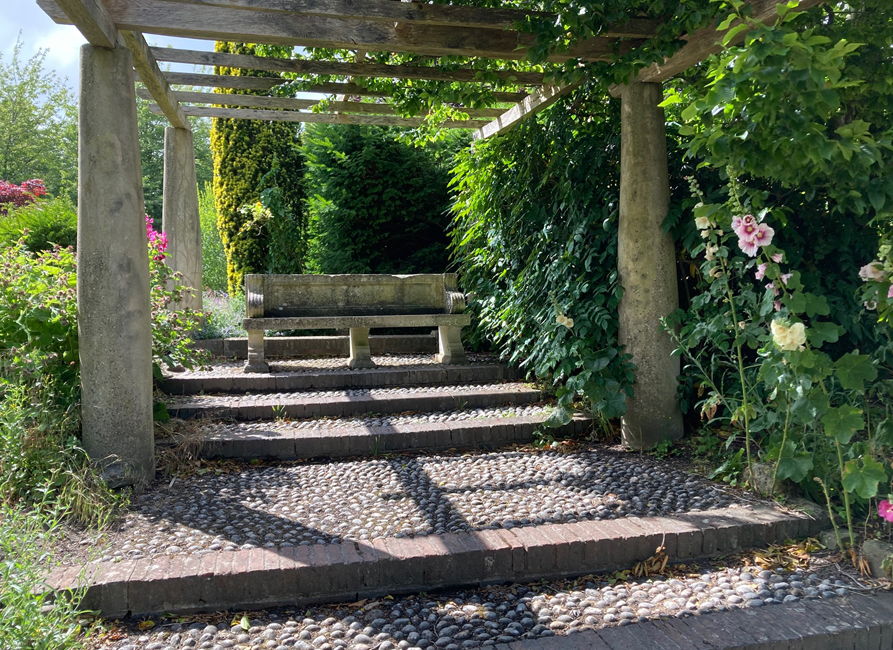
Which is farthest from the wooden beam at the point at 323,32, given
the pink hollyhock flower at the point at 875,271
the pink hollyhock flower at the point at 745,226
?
the pink hollyhock flower at the point at 875,271

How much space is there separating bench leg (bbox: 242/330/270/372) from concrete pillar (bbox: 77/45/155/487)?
2.29m

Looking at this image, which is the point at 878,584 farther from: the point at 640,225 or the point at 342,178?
the point at 342,178

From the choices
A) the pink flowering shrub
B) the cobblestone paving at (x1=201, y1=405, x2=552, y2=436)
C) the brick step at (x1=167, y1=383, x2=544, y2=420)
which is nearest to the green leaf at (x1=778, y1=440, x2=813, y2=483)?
the cobblestone paving at (x1=201, y1=405, x2=552, y2=436)

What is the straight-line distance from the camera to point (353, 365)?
247 inches

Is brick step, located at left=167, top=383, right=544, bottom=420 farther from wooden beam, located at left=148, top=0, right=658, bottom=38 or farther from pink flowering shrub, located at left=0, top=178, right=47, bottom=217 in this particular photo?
pink flowering shrub, located at left=0, top=178, right=47, bottom=217

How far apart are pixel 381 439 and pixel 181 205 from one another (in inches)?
174

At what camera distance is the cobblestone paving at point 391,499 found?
9.75 feet

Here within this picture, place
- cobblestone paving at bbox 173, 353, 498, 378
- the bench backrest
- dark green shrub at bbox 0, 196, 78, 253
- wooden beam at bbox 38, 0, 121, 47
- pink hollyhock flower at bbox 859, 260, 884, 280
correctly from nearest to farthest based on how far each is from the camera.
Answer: pink hollyhock flower at bbox 859, 260, 884, 280 → wooden beam at bbox 38, 0, 121, 47 → cobblestone paving at bbox 173, 353, 498, 378 → the bench backrest → dark green shrub at bbox 0, 196, 78, 253

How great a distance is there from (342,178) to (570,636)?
7572 millimetres

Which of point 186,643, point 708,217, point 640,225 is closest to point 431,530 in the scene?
point 186,643

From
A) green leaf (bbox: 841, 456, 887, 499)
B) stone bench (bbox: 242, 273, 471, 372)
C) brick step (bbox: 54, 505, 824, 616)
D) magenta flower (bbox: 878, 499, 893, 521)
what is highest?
stone bench (bbox: 242, 273, 471, 372)

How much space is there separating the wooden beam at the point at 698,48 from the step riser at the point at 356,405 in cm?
260

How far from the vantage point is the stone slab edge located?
22.6 ft

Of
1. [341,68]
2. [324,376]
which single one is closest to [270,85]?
[341,68]
